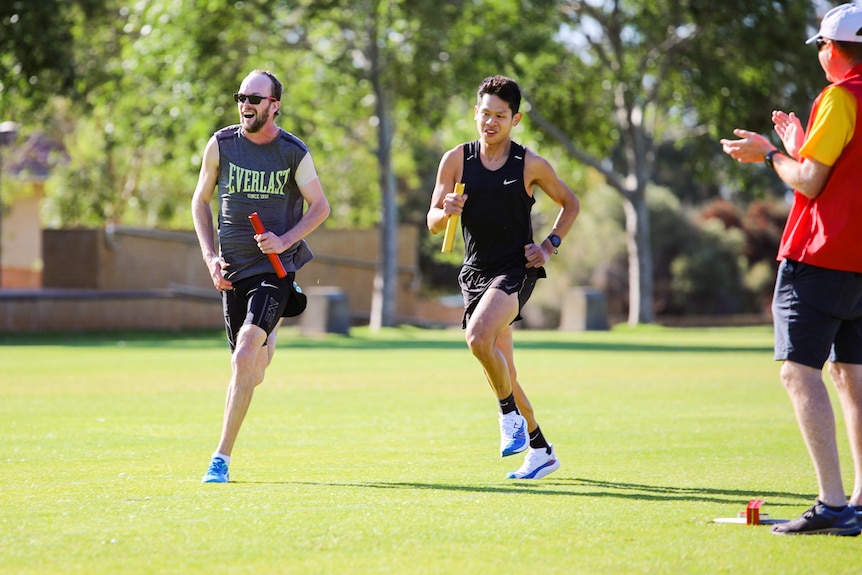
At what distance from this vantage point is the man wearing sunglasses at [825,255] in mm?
6066

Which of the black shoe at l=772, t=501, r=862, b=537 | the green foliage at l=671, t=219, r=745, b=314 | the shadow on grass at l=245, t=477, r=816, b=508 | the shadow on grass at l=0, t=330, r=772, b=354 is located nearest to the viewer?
the black shoe at l=772, t=501, r=862, b=537

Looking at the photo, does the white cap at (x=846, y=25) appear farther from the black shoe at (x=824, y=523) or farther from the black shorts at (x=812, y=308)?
the black shoe at (x=824, y=523)

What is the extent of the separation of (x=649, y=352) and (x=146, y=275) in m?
12.2

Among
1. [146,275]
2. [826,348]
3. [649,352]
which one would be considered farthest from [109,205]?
[826,348]

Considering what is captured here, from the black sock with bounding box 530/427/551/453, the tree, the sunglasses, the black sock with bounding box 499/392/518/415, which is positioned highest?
the tree

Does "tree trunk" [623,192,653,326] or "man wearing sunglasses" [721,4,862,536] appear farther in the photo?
"tree trunk" [623,192,653,326]

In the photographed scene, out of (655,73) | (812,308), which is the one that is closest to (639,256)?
(655,73)

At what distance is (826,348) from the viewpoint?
620 cm

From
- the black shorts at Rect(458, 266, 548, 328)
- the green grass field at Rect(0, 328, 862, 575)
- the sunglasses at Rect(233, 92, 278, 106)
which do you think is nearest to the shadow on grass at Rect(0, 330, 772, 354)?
A: the green grass field at Rect(0, 328, 862, 575)

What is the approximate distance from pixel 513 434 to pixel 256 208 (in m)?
2.12

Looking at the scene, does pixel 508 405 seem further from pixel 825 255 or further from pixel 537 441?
pixel 825 255

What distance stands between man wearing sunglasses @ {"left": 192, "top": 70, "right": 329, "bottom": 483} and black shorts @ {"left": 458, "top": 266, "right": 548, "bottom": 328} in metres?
1.01

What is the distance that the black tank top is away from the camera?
833 cm

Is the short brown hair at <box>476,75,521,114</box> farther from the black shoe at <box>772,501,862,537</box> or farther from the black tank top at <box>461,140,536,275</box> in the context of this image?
the black shoe at <box>772,501,862,537</box>
